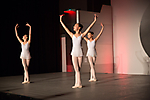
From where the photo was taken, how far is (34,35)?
10906mm

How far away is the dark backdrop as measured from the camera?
9633 millimetres

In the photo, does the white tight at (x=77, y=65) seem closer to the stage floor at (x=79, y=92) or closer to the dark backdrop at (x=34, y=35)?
the stage floor at (x=79, y=92)

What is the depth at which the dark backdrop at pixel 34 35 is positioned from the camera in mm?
9633

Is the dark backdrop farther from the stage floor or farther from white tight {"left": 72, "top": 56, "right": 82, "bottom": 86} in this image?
white tight {"left": 72, "top": 56, "right": 82, "bottom": 86}

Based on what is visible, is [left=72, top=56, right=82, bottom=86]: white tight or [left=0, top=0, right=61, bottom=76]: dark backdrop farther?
[left=0, top=0, right=61, bottom=76]: dark backdrop

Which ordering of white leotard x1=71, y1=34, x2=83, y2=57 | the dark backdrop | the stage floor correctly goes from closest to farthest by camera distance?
1. the stage floor
2. white leotard x1=71, y1=34, x2=83, y2=57
3. the dark backdrop

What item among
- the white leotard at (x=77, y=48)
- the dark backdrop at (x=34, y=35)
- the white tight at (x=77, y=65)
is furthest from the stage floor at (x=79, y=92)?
the dark backdrop at (x=34, y=35)

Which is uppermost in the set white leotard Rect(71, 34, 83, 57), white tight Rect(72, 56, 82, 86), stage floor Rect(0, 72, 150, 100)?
white leotard Rect(71, 34, 83, 57)

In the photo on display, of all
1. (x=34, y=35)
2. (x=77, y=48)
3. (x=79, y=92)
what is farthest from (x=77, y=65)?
(x=34, y=35)

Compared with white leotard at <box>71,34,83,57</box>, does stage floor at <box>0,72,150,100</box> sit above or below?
below

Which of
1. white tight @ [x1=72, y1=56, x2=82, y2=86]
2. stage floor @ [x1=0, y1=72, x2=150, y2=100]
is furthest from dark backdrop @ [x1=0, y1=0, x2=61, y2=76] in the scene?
white tight @ [x1=72, y1=56, x2=82, y2=86]


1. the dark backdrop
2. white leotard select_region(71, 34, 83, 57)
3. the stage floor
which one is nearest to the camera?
the stage floor
